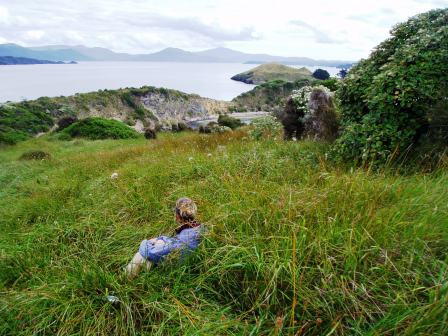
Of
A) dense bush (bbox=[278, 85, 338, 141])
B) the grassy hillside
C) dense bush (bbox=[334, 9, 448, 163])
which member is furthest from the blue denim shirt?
the grassy hillside

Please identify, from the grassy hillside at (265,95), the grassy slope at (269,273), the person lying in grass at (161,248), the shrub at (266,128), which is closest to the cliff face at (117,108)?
the grassy hillside at (265,95)

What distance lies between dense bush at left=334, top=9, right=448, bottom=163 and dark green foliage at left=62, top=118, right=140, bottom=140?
2850 centimetres

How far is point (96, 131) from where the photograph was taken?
105 feet

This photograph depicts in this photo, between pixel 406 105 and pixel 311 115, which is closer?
pixel 406 105

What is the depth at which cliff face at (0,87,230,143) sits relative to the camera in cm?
4242

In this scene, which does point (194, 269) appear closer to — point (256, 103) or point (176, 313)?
point (176, 313)

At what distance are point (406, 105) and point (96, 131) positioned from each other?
3100cm

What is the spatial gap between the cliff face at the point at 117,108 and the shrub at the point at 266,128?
35554 mm

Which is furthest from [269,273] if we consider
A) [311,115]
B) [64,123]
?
[64,123]

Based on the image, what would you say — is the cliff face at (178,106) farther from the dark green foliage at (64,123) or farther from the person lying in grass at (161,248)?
the person lying in grass at (161,248)

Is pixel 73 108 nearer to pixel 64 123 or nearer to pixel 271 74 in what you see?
pixel 64 123

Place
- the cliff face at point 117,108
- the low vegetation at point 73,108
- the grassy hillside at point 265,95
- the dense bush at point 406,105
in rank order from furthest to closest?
the grassy hillside at point 265,95 → the cliff face at point 117,108 → the low vegetation at point 73,108 → the dense bush at point 406,105

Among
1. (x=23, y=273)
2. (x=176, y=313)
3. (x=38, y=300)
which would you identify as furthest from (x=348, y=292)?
(x=23, y=273)

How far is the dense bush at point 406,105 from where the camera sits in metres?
5.41
